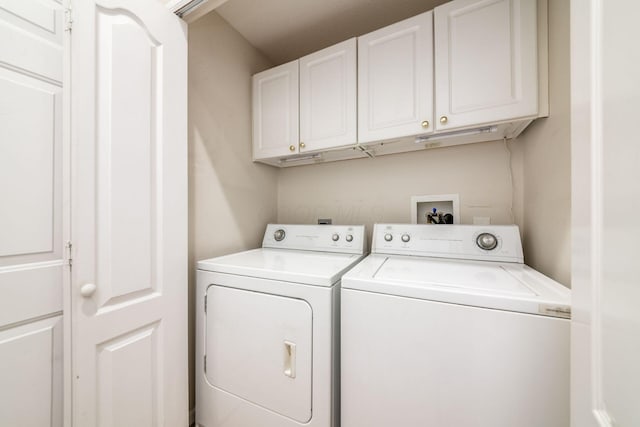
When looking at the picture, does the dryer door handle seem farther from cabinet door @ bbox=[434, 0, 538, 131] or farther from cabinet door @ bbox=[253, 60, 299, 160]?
cabinet door @ bbox=[434, 0, 538, 131]

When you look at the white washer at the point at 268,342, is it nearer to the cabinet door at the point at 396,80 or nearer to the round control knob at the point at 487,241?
the round control knob at the point at 487,241

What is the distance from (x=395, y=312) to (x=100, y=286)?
1.16 metres

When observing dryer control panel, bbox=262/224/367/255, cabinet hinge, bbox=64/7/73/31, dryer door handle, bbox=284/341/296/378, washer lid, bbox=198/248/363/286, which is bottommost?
dryer door handle, bbox=284/341/296/378

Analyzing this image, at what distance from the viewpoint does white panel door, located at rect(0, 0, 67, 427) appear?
0.80 metres

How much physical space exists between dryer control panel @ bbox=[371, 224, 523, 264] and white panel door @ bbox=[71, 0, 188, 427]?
4.02 feet

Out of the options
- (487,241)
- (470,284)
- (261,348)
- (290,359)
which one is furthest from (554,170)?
(261,348)

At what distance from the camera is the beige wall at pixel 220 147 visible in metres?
1.46

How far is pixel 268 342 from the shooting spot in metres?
1.08

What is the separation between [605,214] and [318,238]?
1422 mm

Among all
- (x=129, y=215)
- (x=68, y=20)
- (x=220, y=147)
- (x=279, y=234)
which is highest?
(x=68, y=20)

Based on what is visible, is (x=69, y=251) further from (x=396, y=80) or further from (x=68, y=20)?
(x=396, y=80)

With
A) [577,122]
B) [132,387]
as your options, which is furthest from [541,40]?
[132,387]

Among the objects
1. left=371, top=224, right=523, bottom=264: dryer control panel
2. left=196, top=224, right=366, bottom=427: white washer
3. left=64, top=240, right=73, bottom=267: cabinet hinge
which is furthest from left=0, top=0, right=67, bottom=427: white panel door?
left=371, top=224, right=523, bottom=264: dryer control panel

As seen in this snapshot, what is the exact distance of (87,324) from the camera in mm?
867
